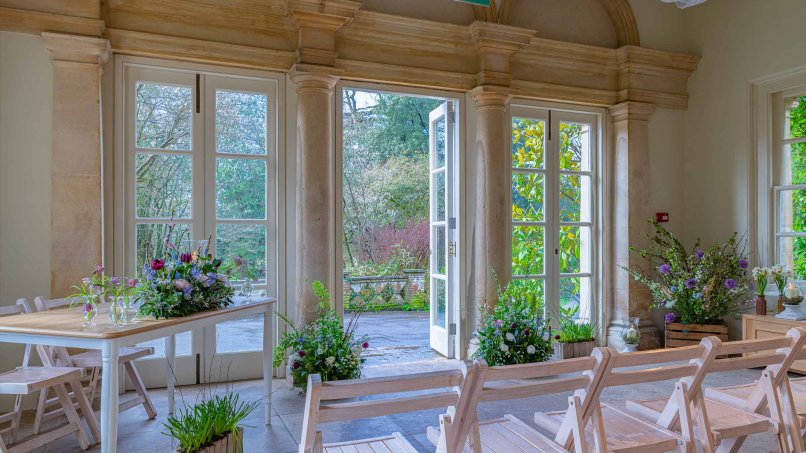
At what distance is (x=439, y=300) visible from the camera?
18.2 feet

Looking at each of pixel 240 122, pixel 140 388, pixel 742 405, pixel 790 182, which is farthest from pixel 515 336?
pixel 790 182

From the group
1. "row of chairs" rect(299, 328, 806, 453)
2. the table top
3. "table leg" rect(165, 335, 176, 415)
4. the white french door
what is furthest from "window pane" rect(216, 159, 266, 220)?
"row of chairs" rect(299, 328, 806, 453)

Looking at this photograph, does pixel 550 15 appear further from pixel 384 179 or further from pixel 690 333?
pixel 384 179

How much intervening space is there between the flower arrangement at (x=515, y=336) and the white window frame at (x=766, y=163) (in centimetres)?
255

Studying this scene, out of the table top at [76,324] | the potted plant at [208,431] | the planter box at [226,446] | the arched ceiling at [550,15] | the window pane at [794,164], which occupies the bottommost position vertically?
the planter box at [226,446]

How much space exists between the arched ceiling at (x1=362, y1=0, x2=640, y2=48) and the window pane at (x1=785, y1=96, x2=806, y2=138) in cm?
159

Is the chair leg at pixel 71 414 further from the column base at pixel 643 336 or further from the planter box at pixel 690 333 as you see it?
the planter box at pixel 690 333

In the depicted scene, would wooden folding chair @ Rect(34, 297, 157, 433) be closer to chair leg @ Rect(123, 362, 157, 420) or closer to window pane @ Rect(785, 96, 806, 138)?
chair leg @ Rect(123, 362, 157, 420)

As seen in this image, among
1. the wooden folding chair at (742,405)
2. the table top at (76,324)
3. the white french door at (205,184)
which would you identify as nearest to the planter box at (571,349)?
the wooden folding chair at (742,405)

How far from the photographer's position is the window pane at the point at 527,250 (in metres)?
5.44

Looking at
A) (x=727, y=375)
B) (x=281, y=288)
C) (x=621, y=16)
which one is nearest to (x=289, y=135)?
(x=281, y=288)

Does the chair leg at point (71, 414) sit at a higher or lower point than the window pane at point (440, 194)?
lower

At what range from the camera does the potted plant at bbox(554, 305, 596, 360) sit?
5121 millimetres

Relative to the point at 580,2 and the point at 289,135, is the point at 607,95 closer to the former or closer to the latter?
the point at 580,2
